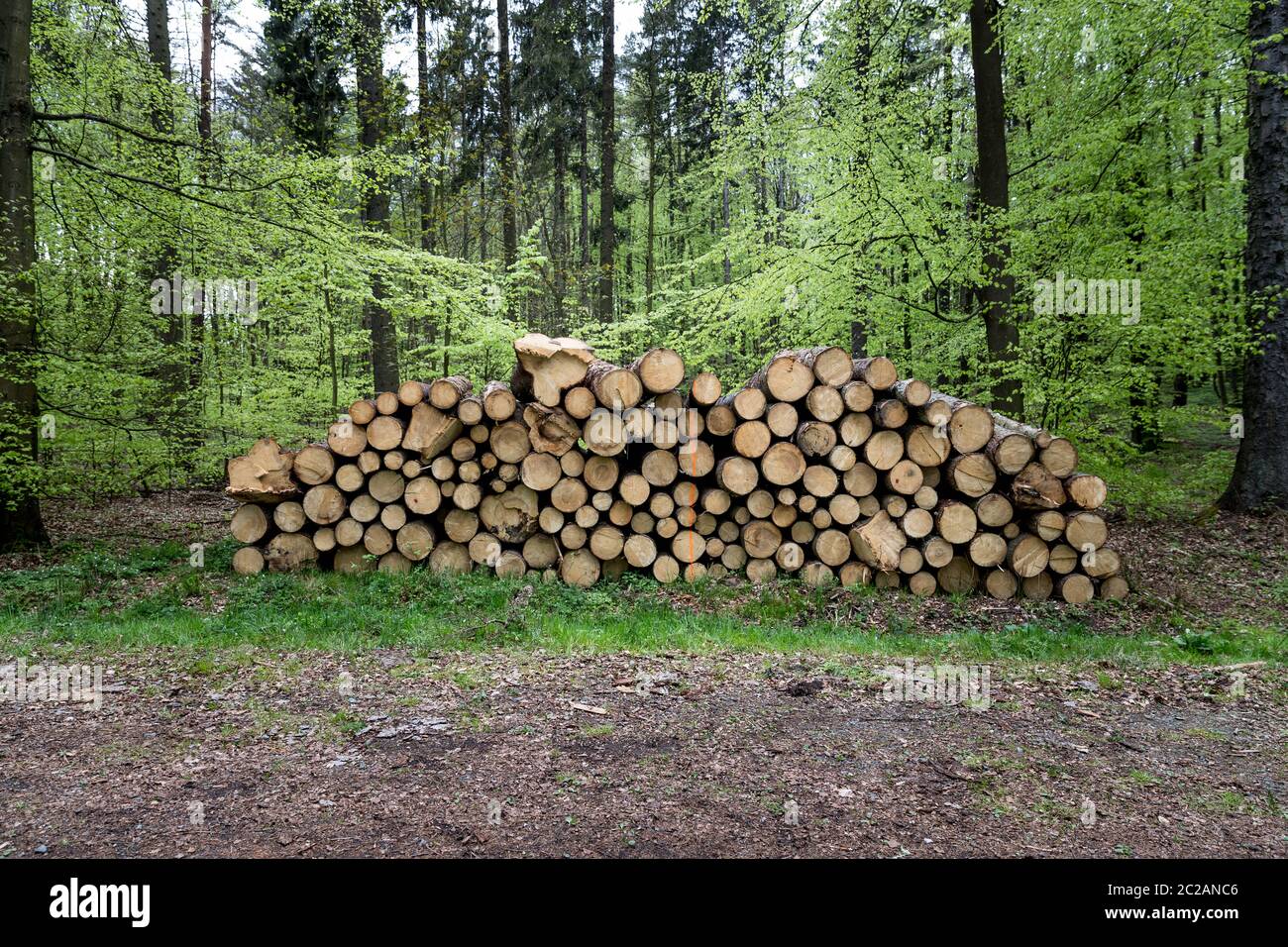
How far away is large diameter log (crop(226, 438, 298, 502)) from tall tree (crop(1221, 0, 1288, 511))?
1016 centimetres

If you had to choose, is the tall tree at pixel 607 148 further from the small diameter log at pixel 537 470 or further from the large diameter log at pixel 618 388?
the small diameter log at pixel 537 470

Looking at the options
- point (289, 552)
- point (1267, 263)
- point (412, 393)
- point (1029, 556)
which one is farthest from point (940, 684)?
point (1267, 263)

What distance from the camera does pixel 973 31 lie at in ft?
29.4

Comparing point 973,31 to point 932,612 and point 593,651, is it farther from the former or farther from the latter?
point 593,651

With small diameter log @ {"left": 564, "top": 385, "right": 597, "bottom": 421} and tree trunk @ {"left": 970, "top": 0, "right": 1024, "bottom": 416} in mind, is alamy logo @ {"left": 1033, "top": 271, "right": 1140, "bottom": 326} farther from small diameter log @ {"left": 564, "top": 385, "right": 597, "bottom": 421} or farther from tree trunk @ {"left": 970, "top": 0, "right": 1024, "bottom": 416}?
small diameter log @ {"left": 564, "top": 385, "right": 597, "bottom": 421}

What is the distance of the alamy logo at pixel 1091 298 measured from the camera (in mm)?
7926

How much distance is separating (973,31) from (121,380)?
1149 cm

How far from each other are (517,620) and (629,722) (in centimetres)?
209

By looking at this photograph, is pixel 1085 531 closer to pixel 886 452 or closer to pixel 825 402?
pixel 886 452

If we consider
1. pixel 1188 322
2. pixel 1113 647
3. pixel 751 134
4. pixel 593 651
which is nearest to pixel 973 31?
pixel 751 134

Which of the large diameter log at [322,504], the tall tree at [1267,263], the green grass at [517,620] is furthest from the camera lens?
the tall tree at [1267,263]

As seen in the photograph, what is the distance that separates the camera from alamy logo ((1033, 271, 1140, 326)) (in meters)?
7.93

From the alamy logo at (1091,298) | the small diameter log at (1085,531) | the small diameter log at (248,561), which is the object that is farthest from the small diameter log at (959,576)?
the small diameter log at (248,561)
